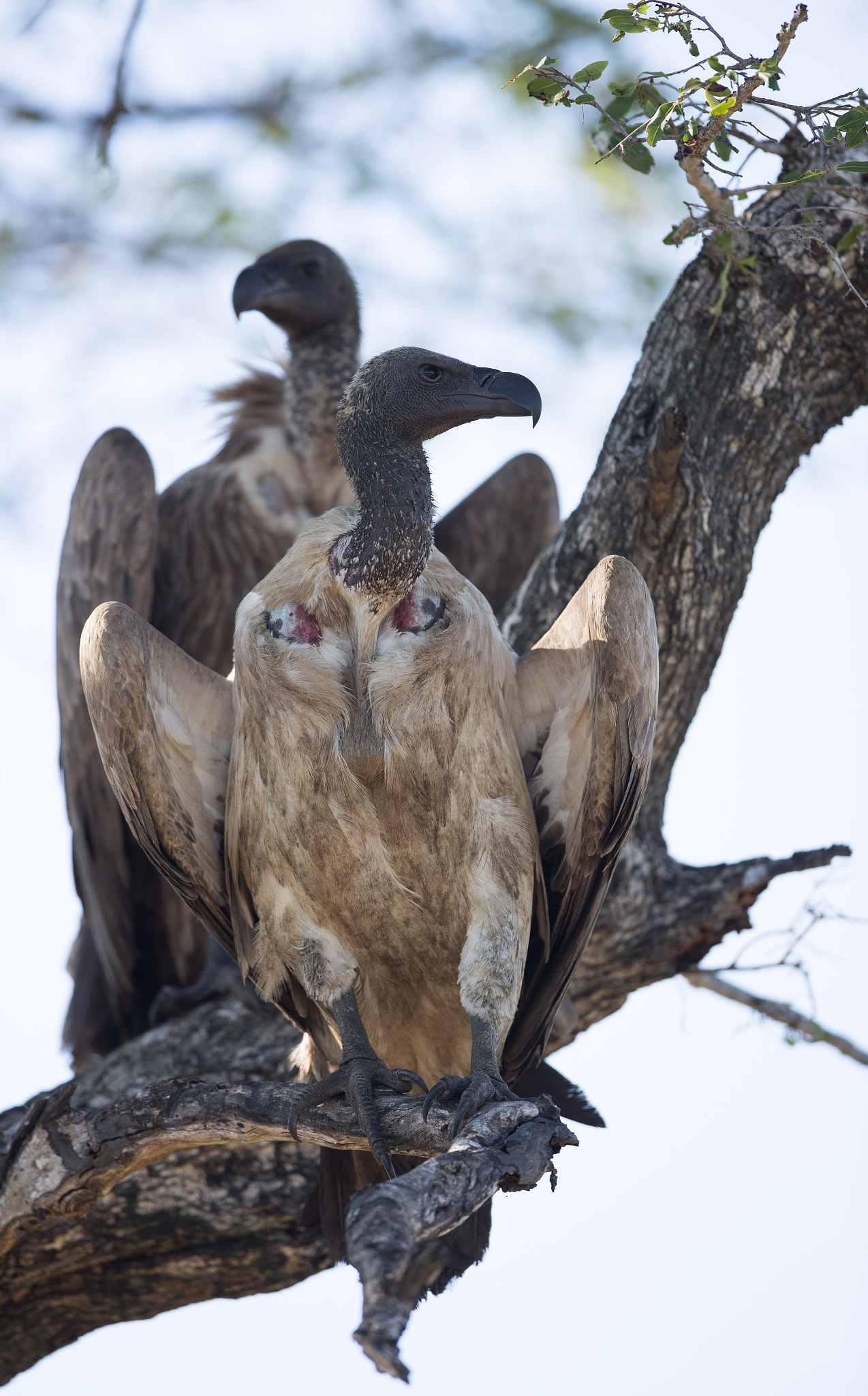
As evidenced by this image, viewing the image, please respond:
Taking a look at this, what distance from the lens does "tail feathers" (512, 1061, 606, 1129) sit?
12.3ft

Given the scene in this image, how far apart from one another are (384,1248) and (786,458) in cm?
307

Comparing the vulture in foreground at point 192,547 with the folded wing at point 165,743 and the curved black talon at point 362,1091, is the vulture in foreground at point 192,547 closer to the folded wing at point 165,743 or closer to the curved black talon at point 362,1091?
the folded wing at point 165,743

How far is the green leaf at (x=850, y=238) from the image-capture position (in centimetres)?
375

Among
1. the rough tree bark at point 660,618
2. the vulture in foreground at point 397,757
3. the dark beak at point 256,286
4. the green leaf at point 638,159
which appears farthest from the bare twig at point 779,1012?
the dark beak at point 256,286

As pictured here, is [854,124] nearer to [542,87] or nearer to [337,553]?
[542,87]

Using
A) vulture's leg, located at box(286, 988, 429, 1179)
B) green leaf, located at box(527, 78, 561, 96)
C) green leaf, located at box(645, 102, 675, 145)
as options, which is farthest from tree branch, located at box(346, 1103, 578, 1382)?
green leaf, located at box(527, 78, 561, 96)

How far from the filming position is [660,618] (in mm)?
4230

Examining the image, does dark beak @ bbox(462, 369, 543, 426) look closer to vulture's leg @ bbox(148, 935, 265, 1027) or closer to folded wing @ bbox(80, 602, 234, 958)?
folded wing @ bbox(80, 602, 234, 958)

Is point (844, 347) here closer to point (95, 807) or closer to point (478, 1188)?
point (478, 1188)

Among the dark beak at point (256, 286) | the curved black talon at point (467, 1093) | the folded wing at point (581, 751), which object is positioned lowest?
the curved black talon at point (467, 1093)

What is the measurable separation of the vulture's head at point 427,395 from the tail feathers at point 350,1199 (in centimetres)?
190

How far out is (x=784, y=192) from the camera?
164 inches

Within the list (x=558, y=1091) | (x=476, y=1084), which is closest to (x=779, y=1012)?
(x=558, y=1091)

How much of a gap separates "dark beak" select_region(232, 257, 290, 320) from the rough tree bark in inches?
81.5
